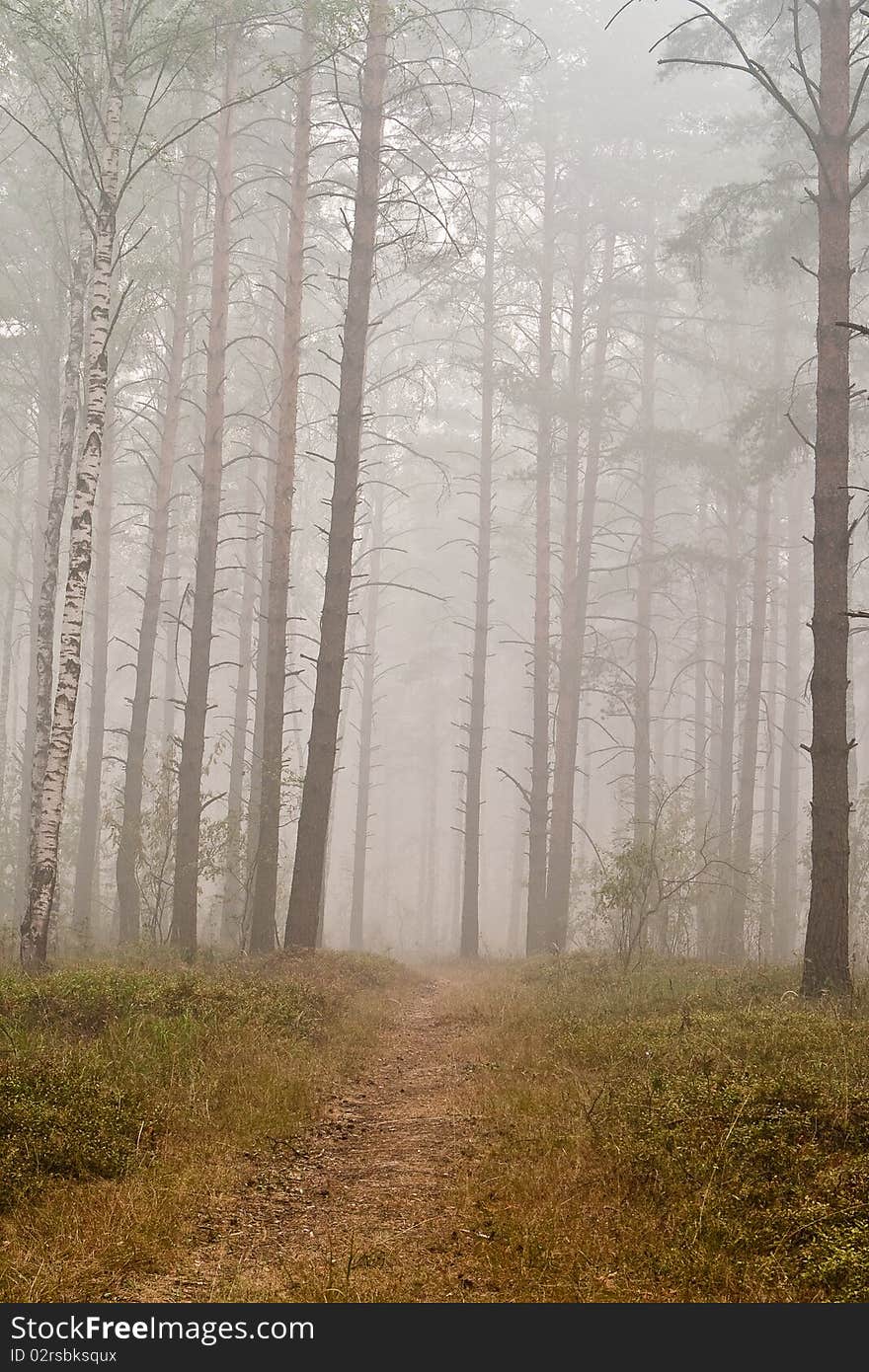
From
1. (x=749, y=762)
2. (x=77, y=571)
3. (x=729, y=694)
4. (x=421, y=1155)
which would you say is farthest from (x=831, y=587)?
(x=729, y=694)

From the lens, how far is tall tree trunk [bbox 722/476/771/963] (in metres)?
18.1

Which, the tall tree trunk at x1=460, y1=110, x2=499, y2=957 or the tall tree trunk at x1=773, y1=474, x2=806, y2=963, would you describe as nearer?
the tall tree trunk at x1=460, y1=110, x2=499, y2=957

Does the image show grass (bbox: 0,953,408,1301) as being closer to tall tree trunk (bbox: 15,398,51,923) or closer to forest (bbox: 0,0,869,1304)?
forest (bbox: 0,0,869,1304)

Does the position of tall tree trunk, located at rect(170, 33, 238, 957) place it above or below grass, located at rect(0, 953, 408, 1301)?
above

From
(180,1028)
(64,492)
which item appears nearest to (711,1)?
(64,492)

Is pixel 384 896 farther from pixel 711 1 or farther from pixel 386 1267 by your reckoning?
pixel 386 1267

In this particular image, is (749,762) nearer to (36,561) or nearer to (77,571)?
(77,571)

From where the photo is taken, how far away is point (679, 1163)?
4762 millimetres

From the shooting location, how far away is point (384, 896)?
42.2 m

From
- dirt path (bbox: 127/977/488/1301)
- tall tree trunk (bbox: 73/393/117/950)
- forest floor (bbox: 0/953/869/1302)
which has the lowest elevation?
dirt path (bbox: 127/977/488/1301)

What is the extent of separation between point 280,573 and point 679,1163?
38.4 ft

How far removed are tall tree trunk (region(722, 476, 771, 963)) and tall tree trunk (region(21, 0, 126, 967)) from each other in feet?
Answer: 39.7

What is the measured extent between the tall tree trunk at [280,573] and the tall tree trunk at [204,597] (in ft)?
3.14

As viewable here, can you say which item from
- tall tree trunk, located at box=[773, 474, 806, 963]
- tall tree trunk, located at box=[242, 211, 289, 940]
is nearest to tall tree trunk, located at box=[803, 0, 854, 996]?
tall tree trunk, located at box=[242, 211, 289, 940]
